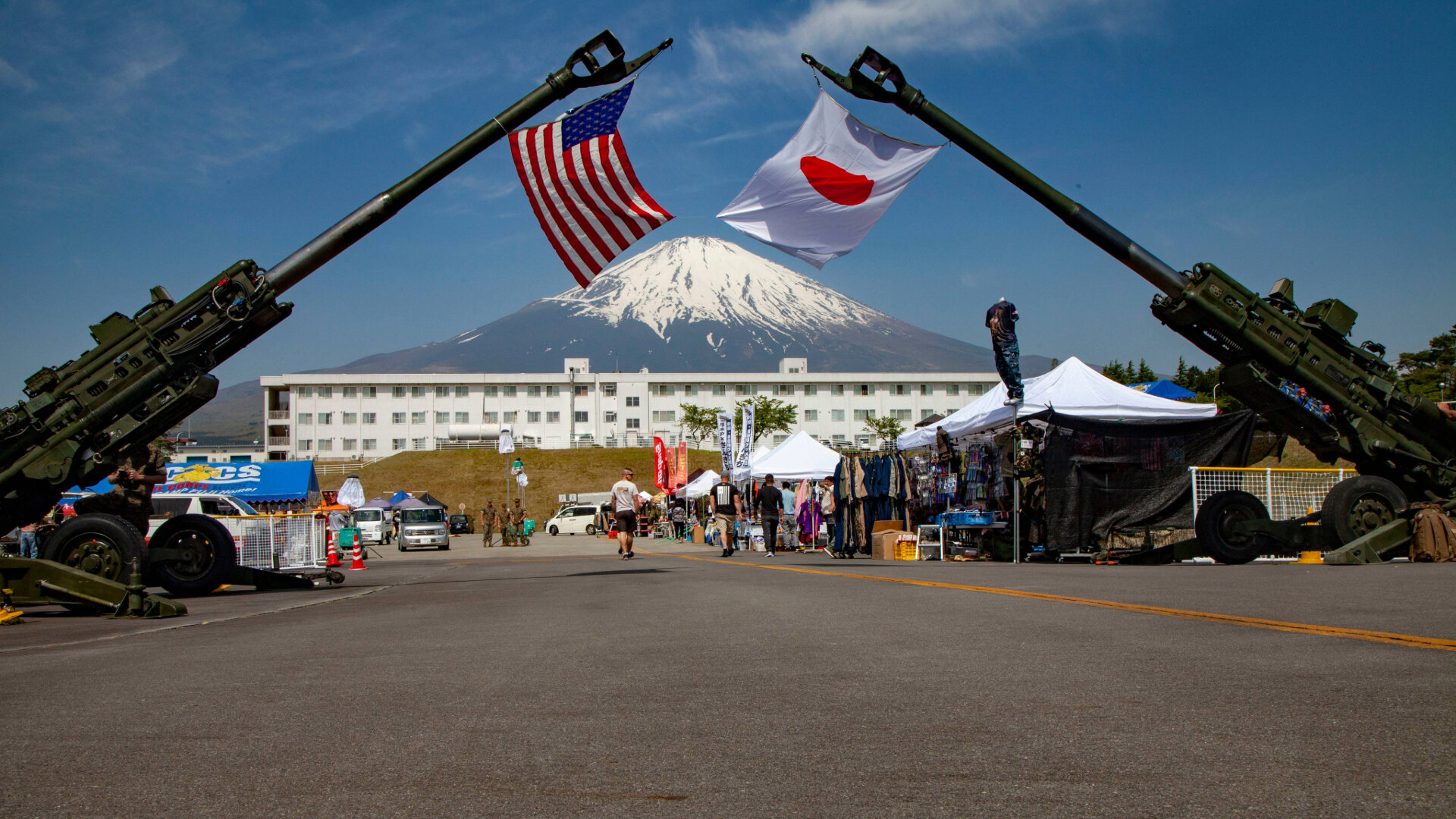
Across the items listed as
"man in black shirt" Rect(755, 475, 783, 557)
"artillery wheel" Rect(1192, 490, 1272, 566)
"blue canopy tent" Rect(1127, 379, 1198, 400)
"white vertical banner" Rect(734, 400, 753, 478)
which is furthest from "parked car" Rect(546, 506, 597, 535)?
"artillery wheel" Rect(1192, 490, 1272, 566)

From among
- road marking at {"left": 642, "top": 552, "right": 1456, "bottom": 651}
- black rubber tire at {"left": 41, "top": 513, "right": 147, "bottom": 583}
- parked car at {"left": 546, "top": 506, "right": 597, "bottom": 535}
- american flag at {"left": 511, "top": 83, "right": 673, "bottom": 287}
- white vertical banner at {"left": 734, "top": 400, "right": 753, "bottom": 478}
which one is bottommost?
parked car at {"left": 546, "top": 506, "right": 597, "bottom": 535}

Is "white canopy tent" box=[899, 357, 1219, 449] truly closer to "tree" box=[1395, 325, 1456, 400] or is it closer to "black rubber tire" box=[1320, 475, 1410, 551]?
"black rubber tire" box=[1320, 475, 1410, 551]

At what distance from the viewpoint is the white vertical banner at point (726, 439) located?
37.0 metres

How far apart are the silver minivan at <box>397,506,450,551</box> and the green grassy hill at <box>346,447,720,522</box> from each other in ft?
114

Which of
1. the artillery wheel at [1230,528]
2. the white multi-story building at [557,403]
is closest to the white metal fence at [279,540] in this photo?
the artillery wheel at [1230,528]

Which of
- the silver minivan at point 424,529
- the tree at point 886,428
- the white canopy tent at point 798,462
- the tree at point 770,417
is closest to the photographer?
the white canopy tent at point 798,462

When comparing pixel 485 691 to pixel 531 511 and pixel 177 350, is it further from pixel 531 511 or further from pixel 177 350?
pixel 531 511

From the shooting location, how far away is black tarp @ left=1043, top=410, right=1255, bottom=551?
1622 cm

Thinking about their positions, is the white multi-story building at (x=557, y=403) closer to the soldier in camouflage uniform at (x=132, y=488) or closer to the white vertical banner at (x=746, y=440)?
the white vertical banner at (x=746, y=440)

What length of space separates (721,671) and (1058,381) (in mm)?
16260

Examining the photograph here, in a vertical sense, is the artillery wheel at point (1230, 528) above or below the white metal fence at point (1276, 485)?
below

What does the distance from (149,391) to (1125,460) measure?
14118 millimetres

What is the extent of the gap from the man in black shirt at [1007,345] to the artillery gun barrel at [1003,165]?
11.2ft

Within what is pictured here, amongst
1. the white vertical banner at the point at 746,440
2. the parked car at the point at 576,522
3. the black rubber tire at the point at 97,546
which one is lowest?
the parked car at the point at 576,522
